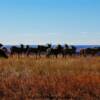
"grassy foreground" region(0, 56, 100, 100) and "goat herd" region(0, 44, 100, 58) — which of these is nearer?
"grassy foreground" region(0, 56, 100, 100)

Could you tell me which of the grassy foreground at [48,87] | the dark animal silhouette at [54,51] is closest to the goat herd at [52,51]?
the dark animal silhouette at [54,51]

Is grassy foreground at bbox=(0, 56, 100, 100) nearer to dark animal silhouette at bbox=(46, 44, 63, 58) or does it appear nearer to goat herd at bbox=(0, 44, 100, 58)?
dark animal silhouette at bbox=(46, 44, 63, 58)

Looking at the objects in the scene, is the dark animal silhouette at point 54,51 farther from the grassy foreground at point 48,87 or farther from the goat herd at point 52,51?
the grassy foreground at point 48,87

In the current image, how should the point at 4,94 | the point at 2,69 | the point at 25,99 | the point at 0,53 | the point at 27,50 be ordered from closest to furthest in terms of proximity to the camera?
1. the point at 25,99
2. the point at 4,94
3. the point at 2,69
4. the point at 0,53
5. the point at 27,50

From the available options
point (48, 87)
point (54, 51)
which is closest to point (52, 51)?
point (54, 51)

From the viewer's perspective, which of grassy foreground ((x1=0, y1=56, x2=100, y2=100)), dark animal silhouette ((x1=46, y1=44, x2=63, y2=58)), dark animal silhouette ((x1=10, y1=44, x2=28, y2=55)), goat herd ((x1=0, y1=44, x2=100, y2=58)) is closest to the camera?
grassy foreground ((x1=0, y1=56, x2=100, y2=100))

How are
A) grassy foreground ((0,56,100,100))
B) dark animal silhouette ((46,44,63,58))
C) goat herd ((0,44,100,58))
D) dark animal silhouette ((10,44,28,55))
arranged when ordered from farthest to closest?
dark animal silhouette ((10,44,28,55)) → goat herd ((0,44,100,58)) → dark animal silhouette ((46,44,63,58)) → grassy foreground ((0,56,100,100))

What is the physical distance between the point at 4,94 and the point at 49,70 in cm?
558

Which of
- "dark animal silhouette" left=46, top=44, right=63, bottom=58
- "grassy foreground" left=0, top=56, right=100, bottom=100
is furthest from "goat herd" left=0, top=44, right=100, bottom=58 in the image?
"grassy foreground" left=0, top=56, right=100, bottom=100

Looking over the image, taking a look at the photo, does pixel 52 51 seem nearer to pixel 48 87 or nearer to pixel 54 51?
pixel 54 51

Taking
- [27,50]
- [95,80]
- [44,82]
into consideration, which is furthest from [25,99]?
[27,50]

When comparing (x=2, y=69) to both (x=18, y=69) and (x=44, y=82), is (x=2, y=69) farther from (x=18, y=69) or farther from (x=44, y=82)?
(x=44, y=82)

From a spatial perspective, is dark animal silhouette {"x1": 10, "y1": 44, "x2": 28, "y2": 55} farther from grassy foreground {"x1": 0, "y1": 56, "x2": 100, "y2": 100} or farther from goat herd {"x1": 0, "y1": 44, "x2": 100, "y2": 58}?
grassy foreground {"x1": 0, "y1": 56, "x2": 100, "y2": 100}

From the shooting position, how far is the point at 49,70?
59.9 ft
